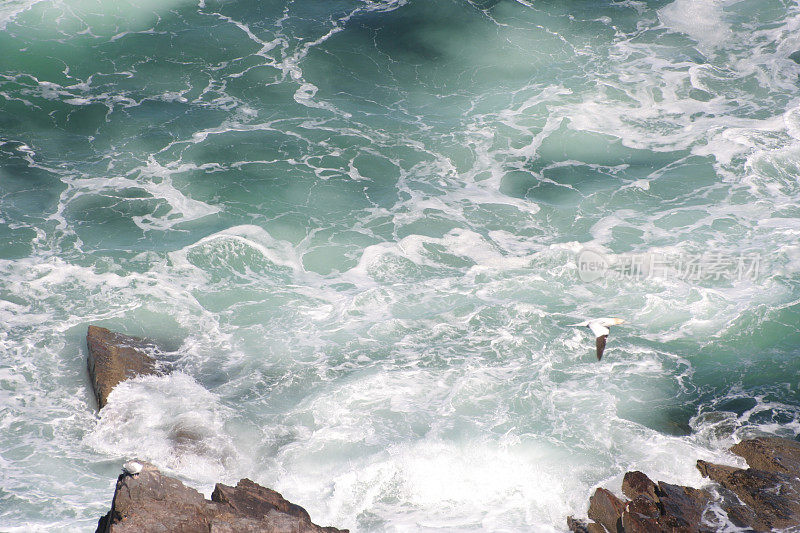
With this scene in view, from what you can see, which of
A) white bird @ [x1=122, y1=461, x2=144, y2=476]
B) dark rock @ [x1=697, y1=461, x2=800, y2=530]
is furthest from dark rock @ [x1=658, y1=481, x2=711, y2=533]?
white bird @ [x1=122, y1=461, x2=144, y2=476]

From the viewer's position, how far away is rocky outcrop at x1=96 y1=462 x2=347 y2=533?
7106mm

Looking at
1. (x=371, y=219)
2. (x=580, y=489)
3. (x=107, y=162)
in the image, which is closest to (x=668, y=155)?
(x=371, y=219)

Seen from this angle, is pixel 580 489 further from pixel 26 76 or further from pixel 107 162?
pixel 26 76

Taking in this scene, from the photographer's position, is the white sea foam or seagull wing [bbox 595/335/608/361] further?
seagull wing [bbox 595/335/608/361]

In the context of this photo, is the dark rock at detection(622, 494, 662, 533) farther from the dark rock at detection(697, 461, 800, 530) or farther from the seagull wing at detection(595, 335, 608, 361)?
the seagull wing at detection(595, 335, 608, 361)

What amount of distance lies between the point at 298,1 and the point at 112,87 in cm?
779

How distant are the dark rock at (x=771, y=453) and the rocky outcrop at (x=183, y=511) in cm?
557

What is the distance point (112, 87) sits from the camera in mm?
20406

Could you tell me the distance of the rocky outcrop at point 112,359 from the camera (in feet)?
35.4

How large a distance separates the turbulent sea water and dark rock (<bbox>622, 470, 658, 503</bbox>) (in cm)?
61

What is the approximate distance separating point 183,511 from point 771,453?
7.39 m

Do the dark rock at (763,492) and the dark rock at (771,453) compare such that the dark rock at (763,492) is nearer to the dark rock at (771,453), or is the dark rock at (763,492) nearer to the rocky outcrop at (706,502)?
the rocky outcrop at (706,502)

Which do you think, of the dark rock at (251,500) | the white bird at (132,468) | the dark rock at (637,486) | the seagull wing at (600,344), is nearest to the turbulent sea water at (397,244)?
the seagull wing at (600,344)

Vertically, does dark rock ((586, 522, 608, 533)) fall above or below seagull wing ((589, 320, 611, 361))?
below
